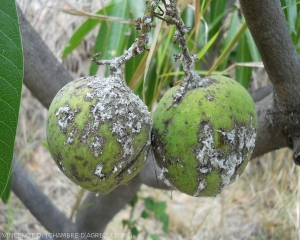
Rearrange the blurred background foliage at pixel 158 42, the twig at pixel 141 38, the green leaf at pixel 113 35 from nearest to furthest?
the twig at pixel 141 38
the blurred background foliage at pixel 158 42
the green leaf at pixel 113 35

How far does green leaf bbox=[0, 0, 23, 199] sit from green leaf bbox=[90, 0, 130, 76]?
74cm

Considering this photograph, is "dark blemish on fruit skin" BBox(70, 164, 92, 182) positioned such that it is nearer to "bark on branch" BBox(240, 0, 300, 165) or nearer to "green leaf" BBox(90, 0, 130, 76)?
"bark on branch" BBox(240, 0, 300, 165)

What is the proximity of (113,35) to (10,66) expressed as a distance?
788mm

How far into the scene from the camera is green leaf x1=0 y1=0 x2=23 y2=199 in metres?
0.69

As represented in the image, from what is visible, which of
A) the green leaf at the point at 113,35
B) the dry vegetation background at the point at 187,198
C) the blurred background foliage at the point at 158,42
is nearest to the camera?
the blurred background foliage at the point at 158,42

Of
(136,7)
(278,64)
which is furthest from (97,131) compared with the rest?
(136,7)

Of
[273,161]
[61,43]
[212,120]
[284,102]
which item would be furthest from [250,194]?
[212,120]

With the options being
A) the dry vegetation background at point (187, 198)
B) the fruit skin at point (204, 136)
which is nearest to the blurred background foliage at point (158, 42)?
the fruit skin at point (204, 136)

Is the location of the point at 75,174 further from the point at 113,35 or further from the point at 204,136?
the point at 113,35

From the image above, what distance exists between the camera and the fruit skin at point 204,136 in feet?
2.34

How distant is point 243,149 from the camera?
2.52ft

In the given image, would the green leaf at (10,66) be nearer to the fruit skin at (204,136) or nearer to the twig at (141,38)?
the twig at (141,38)

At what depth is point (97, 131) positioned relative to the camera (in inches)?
26.0

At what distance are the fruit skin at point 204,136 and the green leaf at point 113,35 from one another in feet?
2.27
